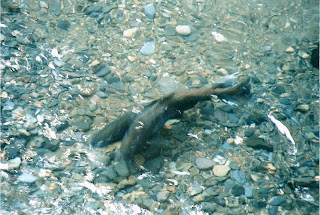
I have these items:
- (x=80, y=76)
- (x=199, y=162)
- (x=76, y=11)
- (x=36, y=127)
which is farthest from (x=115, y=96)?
(x=76, y=11)

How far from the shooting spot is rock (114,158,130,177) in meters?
3.96

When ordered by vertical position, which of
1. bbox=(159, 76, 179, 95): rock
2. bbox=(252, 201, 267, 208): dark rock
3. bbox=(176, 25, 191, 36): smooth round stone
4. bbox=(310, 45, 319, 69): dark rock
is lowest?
bbox=(252, 201, 267, 208): dark rock

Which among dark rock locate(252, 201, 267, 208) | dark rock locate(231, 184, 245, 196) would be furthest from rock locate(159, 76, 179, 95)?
dark rock locate(252, 201, 267, 208)

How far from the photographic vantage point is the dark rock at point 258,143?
14.1 ft

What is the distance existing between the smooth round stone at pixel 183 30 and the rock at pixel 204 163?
201 centimetres

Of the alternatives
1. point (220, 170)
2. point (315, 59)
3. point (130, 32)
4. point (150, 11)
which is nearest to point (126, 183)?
point (220, 170)

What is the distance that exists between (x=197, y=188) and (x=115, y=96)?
4.84ft

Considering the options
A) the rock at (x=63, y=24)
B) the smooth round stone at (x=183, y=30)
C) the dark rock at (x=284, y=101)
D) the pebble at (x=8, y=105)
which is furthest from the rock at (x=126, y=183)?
the rock at (x=63, y=24)

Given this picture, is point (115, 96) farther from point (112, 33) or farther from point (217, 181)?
point (217, 181)

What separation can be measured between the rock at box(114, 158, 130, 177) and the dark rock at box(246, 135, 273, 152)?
4.31ft

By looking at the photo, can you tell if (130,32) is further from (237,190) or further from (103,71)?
(237,190)

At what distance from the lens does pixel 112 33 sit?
18.0ft

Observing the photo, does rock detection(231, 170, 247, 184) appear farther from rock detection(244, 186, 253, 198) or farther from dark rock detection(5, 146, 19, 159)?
dark rock detection(5, 146, 19, 159)

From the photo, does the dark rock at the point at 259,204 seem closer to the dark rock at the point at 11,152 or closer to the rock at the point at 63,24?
the dark rock at the point at 11,152
